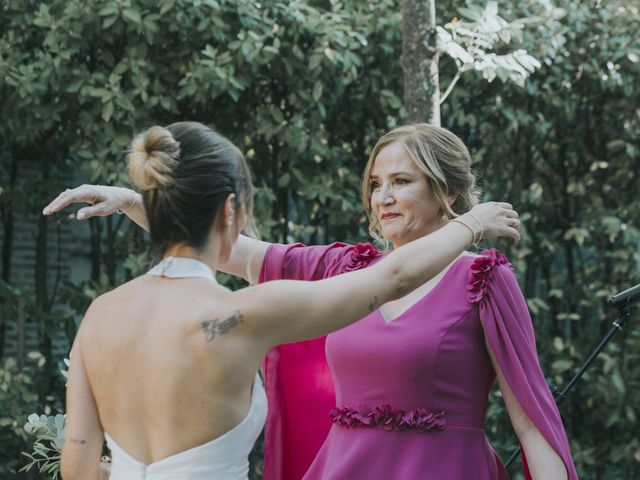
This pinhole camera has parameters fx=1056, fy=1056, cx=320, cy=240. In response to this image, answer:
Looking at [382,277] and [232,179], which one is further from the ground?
[232,179]

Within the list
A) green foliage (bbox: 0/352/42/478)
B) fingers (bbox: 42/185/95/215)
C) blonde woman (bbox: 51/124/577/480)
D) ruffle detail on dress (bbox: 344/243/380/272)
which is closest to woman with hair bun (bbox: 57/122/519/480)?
fingers (bbox: 42/185/95/215)

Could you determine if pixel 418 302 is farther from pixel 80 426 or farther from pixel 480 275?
pixel 80 426

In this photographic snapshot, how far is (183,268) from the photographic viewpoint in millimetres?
2107

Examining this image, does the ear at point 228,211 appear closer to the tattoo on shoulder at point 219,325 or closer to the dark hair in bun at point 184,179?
the dark hair in bun at point 184,179

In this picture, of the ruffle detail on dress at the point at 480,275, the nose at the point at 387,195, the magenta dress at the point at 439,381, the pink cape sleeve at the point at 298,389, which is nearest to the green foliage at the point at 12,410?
the pink cape sleeve at the point at 298,389

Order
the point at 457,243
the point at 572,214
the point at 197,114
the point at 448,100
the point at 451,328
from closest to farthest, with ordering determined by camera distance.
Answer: the point at 457,243 → the point at 451,328 → the point at 197,114 → the point at 448,100 → the point at 572,214

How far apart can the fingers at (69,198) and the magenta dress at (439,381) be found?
0.82 meters

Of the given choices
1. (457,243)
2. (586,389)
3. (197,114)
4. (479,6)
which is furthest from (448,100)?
(457,243)

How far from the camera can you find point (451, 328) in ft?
9.48

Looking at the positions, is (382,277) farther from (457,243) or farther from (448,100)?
(448,100)

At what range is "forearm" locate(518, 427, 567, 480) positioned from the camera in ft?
9.16

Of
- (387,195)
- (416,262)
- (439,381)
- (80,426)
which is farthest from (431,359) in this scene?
(80,426)

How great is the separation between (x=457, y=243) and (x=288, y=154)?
3.25m

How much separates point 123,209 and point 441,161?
0.95 metres
